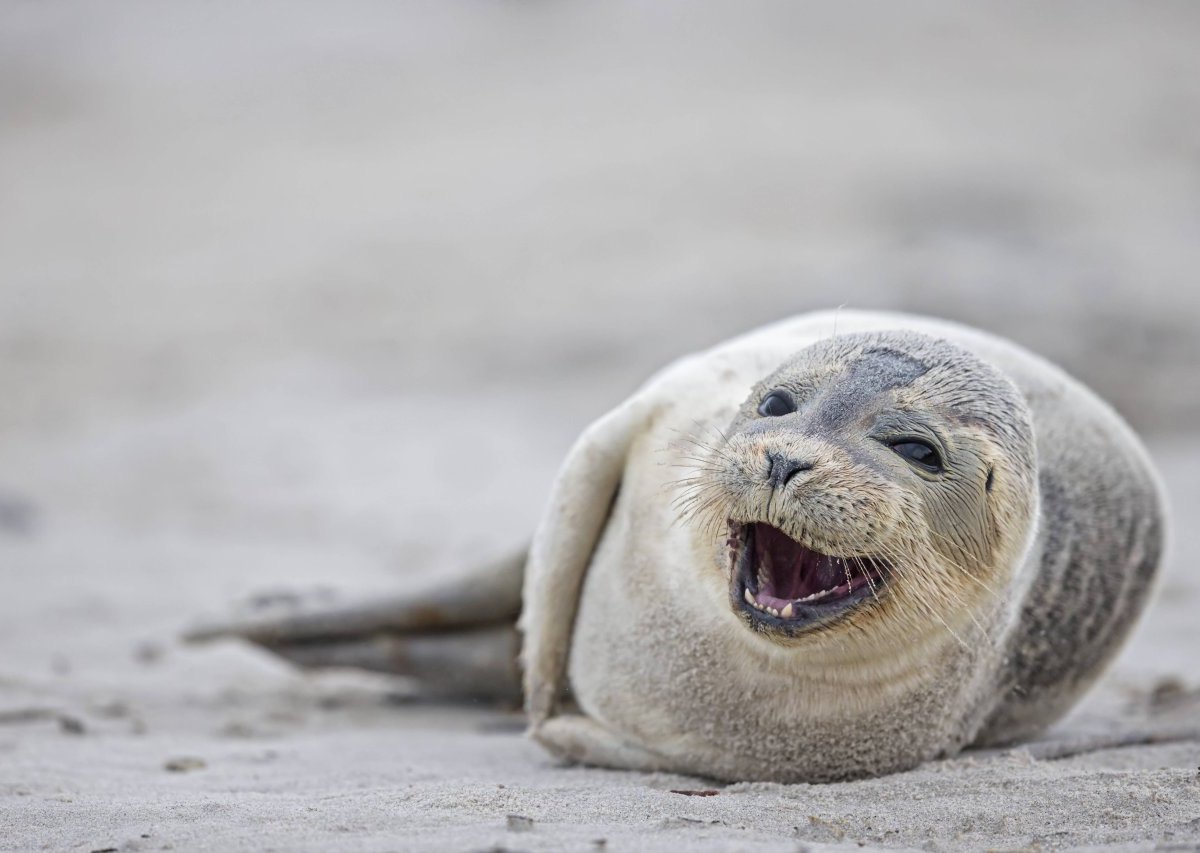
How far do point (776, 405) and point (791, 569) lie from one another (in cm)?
39

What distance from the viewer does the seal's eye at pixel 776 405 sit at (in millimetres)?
3254

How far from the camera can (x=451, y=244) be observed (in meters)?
16.9

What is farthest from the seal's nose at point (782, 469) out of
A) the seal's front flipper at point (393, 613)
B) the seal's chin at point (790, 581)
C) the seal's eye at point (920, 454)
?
the seal's front flipper at point (393, 613)

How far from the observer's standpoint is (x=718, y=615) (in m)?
3.42

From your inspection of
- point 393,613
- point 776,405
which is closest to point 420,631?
point 393,613

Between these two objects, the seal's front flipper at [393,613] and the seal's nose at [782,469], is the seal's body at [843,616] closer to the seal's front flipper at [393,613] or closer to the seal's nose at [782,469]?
the seal's nose at [782,469]

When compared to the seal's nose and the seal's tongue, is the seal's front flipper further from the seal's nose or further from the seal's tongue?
the seal's nose

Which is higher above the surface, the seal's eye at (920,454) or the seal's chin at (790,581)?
the seal's eye at (920,454)

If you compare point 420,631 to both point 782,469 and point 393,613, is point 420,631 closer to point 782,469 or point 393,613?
point 393,613

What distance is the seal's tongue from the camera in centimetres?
304

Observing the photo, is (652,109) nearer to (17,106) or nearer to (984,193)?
(984,193)

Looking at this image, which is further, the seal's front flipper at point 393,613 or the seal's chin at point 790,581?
the seal's front flipper at point 393,613

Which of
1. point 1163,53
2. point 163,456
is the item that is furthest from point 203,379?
point 1163,53

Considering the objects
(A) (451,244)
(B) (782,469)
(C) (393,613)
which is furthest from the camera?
(A) (451,244)
